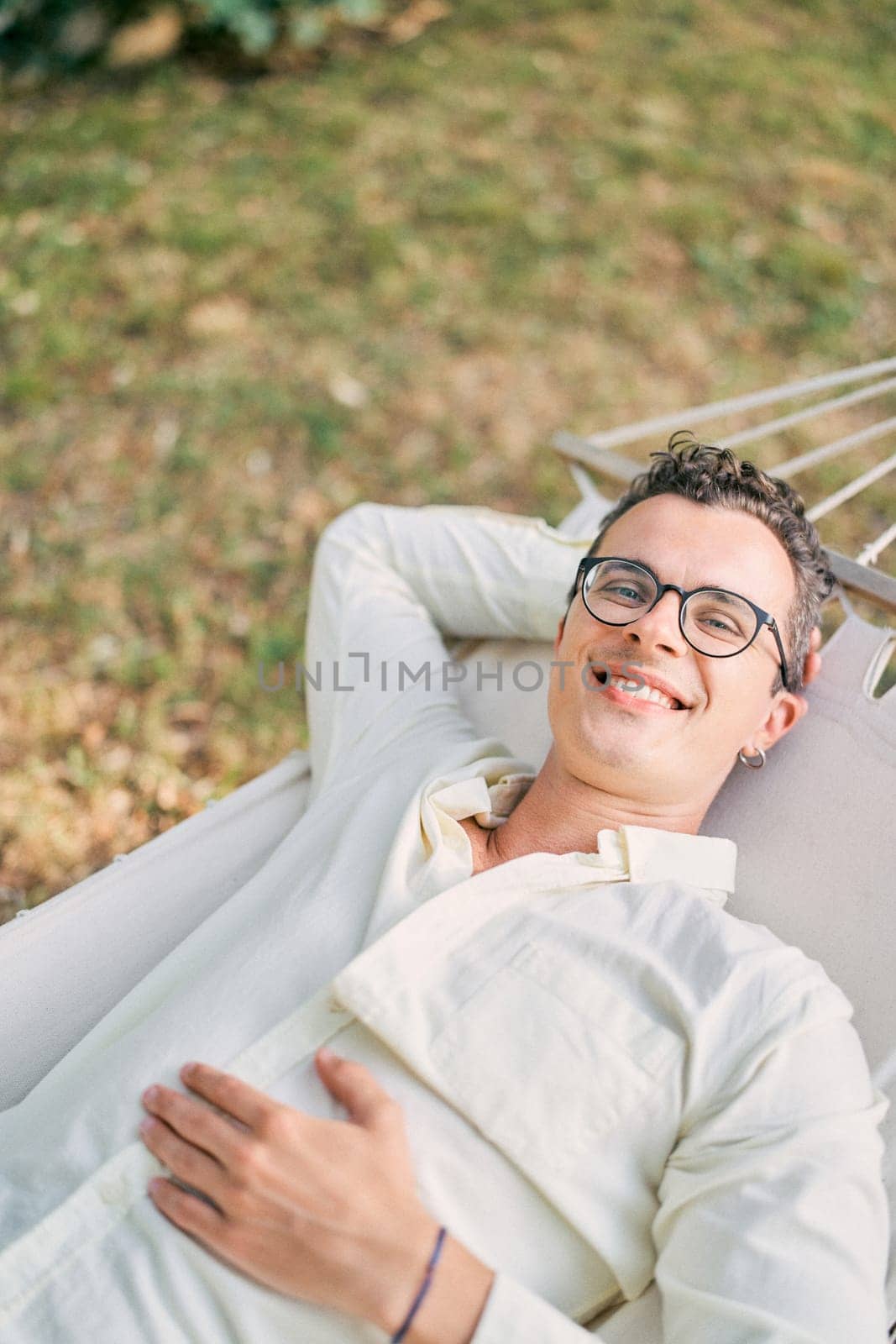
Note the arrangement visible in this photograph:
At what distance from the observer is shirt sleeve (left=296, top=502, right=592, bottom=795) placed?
2135 mm

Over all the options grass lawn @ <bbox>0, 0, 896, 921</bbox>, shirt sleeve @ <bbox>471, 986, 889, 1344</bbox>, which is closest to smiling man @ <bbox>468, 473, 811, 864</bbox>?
shirt sleeve @ <bbox>471, 986, 889, 1344</bbox>

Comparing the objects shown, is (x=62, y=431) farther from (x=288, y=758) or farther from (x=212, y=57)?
(x=212, y=57)

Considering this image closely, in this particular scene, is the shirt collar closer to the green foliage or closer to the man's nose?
the man's nose

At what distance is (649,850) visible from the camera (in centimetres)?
174

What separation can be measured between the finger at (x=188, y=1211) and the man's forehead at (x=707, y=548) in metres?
1.15

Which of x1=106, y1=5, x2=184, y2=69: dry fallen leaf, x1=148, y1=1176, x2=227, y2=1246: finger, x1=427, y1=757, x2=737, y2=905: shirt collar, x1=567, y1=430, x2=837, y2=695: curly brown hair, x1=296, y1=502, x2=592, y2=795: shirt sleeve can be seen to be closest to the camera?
x1=148, y1=1176, x2=227, y2=1246: finger

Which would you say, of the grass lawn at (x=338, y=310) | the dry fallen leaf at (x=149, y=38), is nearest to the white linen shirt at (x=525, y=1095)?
the grass lawn at (x=338, y=310)

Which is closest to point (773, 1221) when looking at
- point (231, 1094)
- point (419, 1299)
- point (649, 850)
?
point (419, 1299)

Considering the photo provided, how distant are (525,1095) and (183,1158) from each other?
0.44 m

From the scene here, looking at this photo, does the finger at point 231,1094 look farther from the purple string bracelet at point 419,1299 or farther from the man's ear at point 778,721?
the man's ear at point 778,721

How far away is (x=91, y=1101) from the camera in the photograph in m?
1.53

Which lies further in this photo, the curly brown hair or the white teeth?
the curly brown hair

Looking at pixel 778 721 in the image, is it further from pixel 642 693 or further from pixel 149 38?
pixel 149 38

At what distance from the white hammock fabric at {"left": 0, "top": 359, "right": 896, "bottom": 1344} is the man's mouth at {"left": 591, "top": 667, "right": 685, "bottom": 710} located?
32 centimetres
